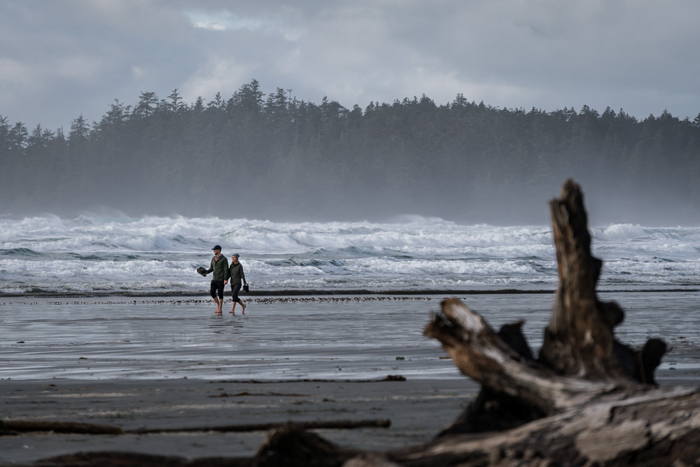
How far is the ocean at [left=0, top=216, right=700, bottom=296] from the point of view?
91.4 ft

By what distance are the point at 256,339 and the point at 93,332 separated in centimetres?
299

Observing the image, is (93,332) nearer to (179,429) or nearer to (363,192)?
(179,429)

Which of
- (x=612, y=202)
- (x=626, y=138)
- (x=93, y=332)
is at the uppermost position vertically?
(x=626, y=138)

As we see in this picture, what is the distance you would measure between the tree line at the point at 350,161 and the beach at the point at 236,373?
339ft

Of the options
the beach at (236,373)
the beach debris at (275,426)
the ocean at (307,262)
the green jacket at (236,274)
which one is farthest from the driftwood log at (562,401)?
the ocean at (307,262)

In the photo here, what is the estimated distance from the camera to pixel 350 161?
129m

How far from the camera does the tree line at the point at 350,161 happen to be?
123m

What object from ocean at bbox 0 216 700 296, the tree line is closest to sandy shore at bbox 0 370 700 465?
ocean at bbox 0 216 700 296

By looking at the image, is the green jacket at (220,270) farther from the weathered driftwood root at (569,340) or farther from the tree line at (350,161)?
the tree line at (350,161)

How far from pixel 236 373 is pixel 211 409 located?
2.21 m

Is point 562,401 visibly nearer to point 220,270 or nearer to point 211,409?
point 211,409

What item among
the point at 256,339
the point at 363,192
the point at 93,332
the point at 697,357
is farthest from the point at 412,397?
the point at 363,192

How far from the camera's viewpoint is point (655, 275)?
3366cm

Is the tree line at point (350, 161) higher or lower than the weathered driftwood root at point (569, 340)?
higher
